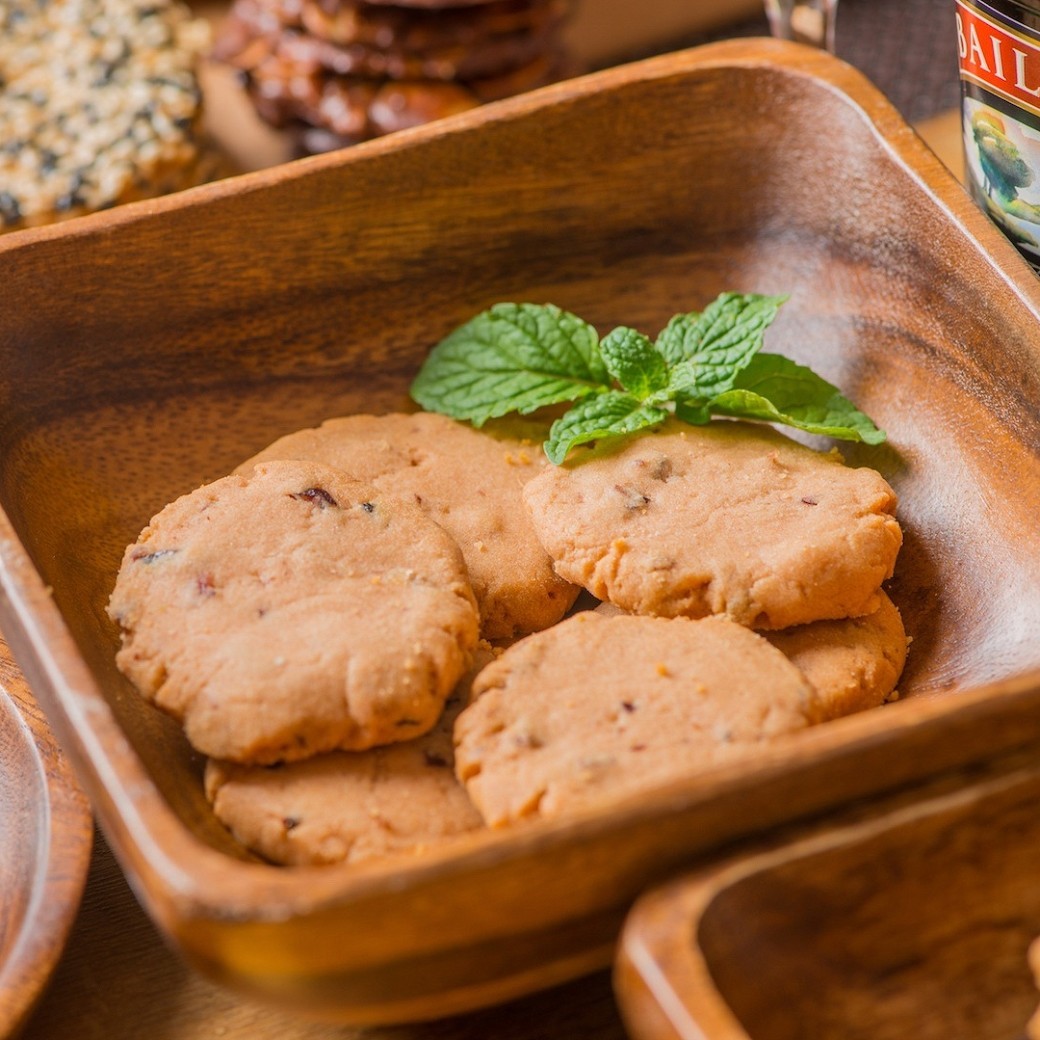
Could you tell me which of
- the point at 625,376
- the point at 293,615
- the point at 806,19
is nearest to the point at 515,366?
the point at 625,376

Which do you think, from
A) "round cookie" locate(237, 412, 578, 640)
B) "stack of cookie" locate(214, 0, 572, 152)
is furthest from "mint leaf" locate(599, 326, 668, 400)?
"stack of cookie" locate(214, 0, 572, 152)

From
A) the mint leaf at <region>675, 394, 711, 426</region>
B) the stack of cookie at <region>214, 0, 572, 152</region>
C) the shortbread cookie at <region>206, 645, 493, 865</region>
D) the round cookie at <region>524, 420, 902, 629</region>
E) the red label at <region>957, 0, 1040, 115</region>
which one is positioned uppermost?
the red label at <region>957, 0, 1040, 115</region>

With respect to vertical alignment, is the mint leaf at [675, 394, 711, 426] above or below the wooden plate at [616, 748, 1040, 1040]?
above

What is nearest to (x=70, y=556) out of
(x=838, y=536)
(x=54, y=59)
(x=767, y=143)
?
(x=838, y=536)

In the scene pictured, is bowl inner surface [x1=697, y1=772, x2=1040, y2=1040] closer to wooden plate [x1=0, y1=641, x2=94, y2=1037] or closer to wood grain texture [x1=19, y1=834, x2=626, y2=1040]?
wood grain texture [x1=19, y1=834, x2=626, y2=1040]

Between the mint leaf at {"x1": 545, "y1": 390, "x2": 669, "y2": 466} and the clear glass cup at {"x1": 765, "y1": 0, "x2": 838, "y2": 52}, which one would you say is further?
the clear glass cup at {"x1": 765, "y1": 0, "x2": 838, "y2": 52}

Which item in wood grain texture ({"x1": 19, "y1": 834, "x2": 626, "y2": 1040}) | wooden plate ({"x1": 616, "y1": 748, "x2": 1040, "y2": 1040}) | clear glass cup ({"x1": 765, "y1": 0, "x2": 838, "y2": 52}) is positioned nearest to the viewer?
wooden plate ({"x1": 616, "y1": 748, "x2": 1040, "y2": 1040})
